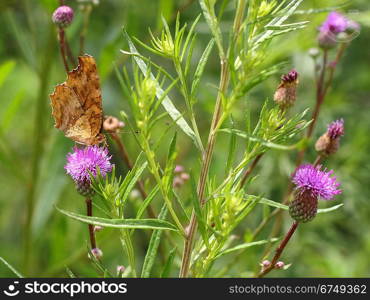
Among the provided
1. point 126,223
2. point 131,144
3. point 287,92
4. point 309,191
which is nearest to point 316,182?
point 309,191

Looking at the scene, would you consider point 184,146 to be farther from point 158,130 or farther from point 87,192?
point 87,192

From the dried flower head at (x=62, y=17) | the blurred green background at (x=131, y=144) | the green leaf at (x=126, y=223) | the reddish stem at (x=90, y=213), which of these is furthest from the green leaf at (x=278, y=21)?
the blurred green background at (x=131, y=144)

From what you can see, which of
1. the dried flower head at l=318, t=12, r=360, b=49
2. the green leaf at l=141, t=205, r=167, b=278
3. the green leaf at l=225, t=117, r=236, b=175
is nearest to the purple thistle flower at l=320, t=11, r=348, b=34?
the dried flower head at l=318, t=12, r=360, b=49

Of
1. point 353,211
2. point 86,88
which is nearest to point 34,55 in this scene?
point 86,88

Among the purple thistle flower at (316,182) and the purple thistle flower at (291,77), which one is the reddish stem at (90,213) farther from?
the purple thistle flower at (291,77)

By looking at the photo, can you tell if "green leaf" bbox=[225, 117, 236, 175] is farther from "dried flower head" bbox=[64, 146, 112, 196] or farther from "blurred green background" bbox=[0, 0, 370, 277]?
"blurred green background" bbox=[0, 0, 370, 277]

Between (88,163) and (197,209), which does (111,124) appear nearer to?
(88,163)

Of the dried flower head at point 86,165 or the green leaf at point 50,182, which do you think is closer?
the dried flower head at point 86,165

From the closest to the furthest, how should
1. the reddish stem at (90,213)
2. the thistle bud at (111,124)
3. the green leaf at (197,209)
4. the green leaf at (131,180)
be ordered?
the green leaf at (197,209) → the green leaf at (131,180) → the reddish stem at (90,213) → the thistle bud at (111,124)
